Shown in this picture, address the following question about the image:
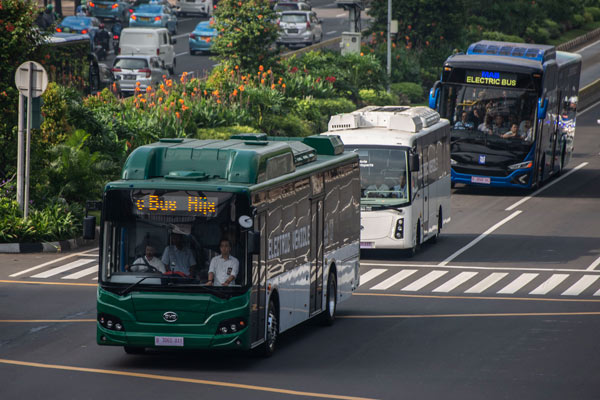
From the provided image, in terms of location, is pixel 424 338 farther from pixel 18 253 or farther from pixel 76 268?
pixel 18 253

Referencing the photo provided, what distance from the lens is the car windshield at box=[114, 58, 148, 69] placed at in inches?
2142

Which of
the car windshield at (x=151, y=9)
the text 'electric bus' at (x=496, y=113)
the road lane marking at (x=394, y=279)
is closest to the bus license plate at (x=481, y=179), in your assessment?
the text 'electric bus' at (x=496, y=113)

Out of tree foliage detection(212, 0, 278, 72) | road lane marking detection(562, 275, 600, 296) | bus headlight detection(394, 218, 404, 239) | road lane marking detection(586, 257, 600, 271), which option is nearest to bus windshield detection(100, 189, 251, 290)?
road lane marking detection(562, 275, 600, 296)

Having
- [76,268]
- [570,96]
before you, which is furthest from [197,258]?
[570,96]

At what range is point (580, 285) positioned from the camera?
2491 centimetres

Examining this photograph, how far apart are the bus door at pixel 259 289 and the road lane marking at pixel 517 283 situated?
337 inches

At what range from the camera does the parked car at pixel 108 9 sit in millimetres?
81250

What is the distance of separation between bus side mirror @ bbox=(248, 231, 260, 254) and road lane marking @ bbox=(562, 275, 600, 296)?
393 inches

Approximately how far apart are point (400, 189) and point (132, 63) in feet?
96.3

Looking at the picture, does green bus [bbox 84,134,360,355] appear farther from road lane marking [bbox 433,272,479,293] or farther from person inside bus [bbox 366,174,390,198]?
person inside bus [bbox 366,174,390,198]

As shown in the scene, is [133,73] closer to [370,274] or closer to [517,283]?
[370,274]

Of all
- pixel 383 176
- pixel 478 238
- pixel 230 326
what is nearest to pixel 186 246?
pixel 230 326

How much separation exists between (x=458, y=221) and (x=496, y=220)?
1.00 meters

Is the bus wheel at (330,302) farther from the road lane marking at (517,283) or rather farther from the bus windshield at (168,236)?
the road lane marking at (517,283)
